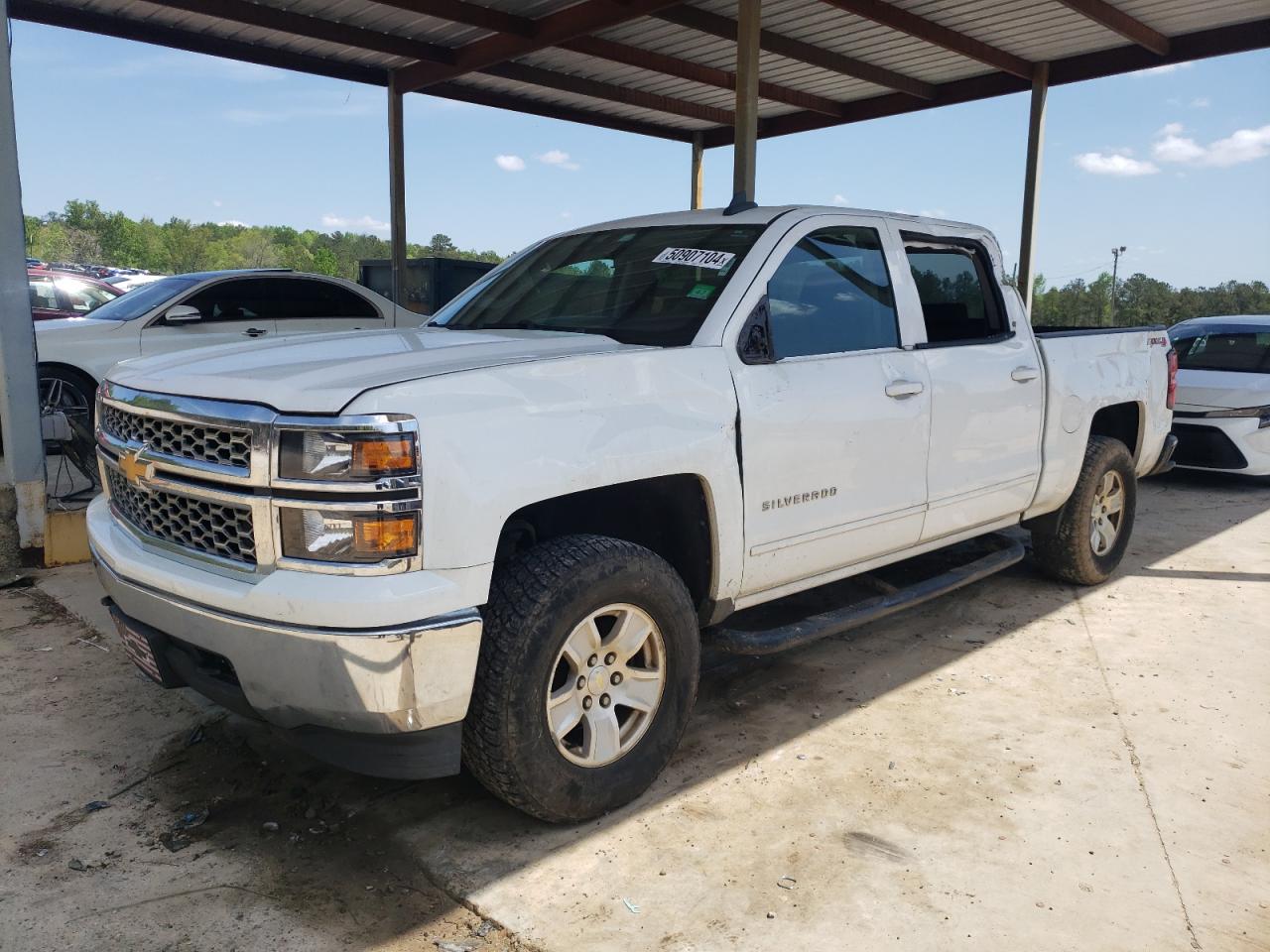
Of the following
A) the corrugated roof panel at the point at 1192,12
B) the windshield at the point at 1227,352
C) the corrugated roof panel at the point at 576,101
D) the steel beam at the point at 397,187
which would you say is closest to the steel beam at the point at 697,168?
the corrugated roof panel at the point at 576,101

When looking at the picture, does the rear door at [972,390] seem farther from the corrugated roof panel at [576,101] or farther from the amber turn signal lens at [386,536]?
the corrugated roof panel at [576,101]

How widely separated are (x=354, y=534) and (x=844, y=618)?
203cm

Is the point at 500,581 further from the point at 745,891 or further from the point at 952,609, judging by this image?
the point at 952,609

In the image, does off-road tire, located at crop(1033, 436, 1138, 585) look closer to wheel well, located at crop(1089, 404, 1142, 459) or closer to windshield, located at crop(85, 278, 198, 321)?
wheel well, located at crop(1089, 404, 1142, 459)

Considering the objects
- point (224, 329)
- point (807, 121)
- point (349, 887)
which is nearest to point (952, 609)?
point (349, 887)

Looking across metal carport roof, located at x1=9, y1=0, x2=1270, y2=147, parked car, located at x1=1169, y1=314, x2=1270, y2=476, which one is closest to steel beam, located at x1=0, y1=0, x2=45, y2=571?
metal carport roof, located at x1=9, y1=0, x2=1270, y2=147

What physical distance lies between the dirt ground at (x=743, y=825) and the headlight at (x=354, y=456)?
113 cm

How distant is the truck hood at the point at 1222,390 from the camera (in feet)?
27.4

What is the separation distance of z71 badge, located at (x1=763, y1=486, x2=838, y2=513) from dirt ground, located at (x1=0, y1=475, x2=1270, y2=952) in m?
0.87

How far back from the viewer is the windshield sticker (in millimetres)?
3531

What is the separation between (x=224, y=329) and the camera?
867 centimetres

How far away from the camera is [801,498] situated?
3414 millimetres

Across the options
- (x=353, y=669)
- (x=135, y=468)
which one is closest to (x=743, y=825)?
(x=353, y=669)

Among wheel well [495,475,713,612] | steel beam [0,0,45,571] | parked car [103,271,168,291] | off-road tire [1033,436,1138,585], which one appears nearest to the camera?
wheel well [495,475,713,612]
